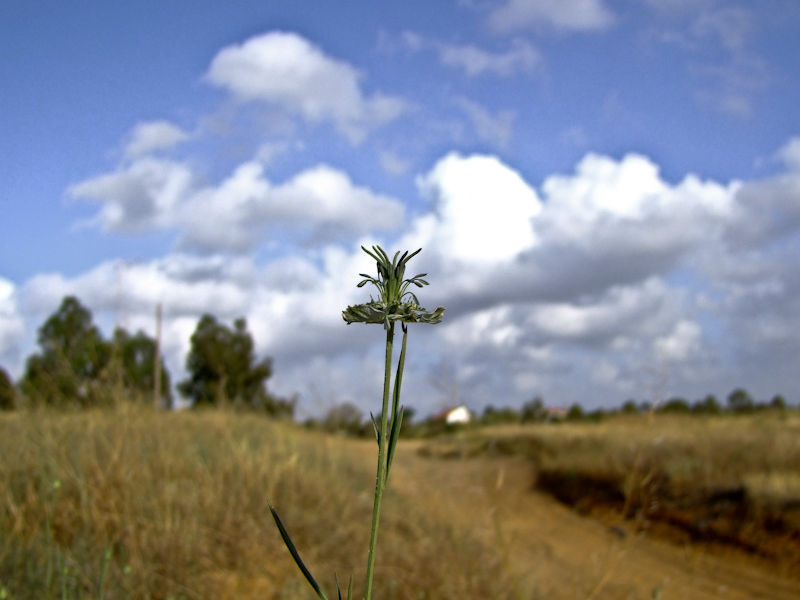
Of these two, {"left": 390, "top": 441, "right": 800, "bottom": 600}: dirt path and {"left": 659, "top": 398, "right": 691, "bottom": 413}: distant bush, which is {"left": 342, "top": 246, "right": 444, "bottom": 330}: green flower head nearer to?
{"left": 390, "top": 441, "right": 800, "bottom": 600}: dirt path

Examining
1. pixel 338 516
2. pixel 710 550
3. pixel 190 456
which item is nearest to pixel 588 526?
pixel 710 550

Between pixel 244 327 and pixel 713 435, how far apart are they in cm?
1115

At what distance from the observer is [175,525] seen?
12.1ft

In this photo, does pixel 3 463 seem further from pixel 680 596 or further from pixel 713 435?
pixel 713 435

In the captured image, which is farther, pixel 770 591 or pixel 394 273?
pixel 770 591

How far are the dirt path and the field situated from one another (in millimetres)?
27

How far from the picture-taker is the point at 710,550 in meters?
6.57

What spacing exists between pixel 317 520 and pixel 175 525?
4.00ft

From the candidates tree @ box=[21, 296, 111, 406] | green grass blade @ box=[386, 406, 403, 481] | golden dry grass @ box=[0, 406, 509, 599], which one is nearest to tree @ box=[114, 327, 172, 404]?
tree @ box=[21, 296, 111, 406]

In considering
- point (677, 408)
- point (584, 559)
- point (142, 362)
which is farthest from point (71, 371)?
point (677, 408)

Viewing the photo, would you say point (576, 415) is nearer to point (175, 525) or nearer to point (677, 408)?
point (677, 408)

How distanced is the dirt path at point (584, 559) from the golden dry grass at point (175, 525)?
516 millimetres

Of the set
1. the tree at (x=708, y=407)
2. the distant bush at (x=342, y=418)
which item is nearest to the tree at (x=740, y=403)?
the tree at (x=708, y=407)

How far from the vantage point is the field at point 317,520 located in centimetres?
337
